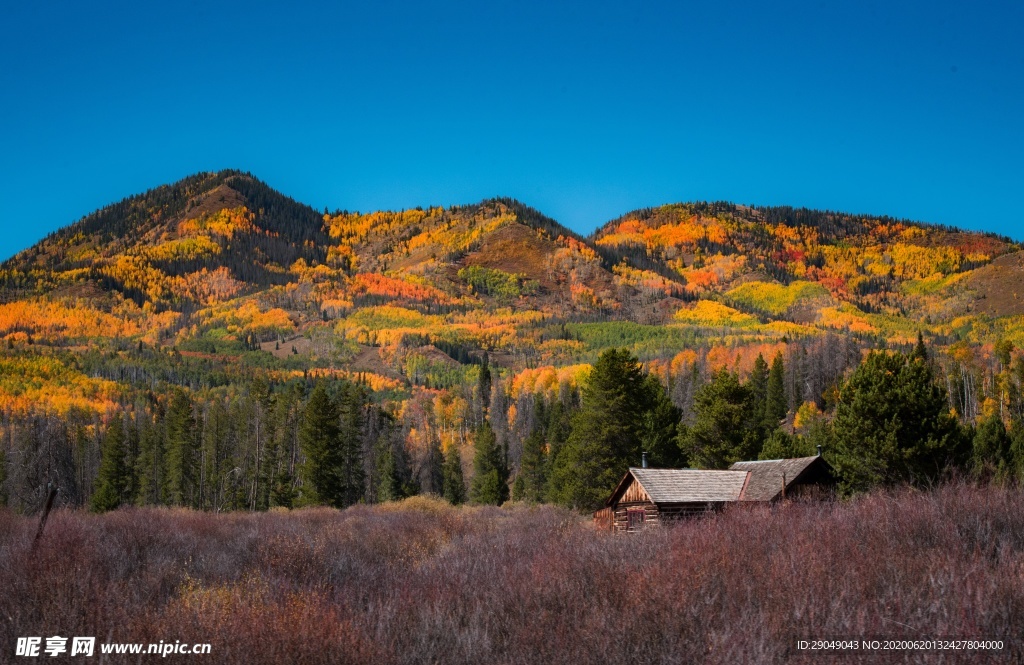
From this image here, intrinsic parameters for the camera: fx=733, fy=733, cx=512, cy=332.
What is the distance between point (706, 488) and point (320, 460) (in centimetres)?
2727

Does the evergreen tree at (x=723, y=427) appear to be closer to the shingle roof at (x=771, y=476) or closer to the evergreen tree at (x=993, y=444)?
the shingle roof at (x=771, y=476)

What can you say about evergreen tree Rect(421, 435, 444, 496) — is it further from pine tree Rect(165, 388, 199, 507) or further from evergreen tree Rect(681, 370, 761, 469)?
evergreen tree Rect(681, 370, 761, 469)

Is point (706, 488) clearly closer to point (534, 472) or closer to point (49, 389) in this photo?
point (534, 472)

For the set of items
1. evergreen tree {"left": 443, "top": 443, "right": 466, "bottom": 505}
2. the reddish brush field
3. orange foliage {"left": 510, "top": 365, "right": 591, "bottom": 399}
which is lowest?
evergreen tree {"left": 443, "top": 443, "right": 466, "bottom": 505}

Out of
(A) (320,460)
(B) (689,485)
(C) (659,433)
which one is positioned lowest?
(A) (320,460)

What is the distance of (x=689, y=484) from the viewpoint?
2830cm

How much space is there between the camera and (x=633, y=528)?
2900 cm

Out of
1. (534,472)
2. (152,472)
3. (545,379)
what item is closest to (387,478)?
(534,472)

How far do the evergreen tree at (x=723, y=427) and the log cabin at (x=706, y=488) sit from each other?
23.7ft

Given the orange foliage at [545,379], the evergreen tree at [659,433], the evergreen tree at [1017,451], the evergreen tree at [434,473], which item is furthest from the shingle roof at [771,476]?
the orange foliage at [545,379]

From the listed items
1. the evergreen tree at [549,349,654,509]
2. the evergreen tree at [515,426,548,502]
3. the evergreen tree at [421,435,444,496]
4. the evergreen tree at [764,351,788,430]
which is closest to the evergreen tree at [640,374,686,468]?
the evergreen tree at [549,349,654,509]

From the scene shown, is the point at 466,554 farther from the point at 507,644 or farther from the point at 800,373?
the point at 800,373

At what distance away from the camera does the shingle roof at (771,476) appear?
27170mm

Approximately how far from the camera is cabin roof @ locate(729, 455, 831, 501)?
27.2 metres
